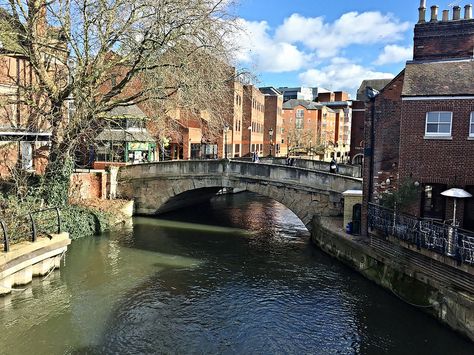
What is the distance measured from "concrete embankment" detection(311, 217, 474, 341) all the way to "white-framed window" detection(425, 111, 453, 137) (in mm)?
3963

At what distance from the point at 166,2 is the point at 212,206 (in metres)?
17.8

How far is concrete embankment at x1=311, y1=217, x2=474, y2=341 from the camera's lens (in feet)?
35.6

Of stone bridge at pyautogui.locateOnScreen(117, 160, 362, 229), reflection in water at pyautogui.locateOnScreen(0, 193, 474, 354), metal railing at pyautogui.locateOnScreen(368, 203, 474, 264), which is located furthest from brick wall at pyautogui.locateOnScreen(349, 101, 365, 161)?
metal railing at pyautogui.locateOnScreen(368, 203, 474, 264)

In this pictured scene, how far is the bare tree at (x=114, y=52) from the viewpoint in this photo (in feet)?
53.7

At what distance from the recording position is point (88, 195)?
24.2 meters

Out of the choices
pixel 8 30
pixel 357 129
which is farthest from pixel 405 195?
pixel 357 129

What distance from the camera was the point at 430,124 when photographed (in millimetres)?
14555

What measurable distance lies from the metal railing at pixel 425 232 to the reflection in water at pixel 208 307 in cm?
199

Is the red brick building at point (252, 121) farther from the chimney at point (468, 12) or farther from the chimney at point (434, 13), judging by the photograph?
the chimney at point (468, 12)

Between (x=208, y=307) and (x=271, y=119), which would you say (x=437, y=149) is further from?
(x=271, y=119)

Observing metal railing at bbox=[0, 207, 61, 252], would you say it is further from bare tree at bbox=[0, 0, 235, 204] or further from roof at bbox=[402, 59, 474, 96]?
roof at bbox=[402, 59, 474, 96]

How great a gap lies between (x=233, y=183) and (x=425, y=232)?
13247 mm

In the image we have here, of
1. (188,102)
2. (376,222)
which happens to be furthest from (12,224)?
(376,222)

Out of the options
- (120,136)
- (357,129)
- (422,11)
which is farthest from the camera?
(357,129)
